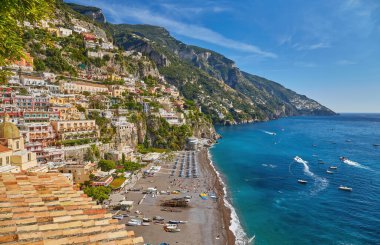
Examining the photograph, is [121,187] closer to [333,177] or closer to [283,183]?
[283,183]

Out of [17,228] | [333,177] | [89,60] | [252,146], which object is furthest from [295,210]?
[89,60]

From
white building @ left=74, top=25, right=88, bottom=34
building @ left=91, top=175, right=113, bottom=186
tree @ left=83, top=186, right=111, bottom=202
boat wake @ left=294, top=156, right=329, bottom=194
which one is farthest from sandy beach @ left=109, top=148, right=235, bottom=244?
white building @ left=74, top=25, right=88, bottom=34

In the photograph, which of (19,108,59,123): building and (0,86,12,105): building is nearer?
(19,108,59,123): building

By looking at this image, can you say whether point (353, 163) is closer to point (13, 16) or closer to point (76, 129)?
point (76, 129)

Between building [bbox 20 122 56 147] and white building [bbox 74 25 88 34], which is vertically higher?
white building [bbox 74 25 88 34]

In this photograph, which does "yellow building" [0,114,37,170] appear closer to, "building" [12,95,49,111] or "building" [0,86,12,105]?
"building" [12,95,49,111]

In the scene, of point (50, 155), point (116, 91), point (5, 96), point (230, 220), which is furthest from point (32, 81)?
point (230, 220)

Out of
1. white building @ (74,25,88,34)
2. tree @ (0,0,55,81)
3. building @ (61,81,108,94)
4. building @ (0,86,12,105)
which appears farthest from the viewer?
white building @ (74,25,88,34)
